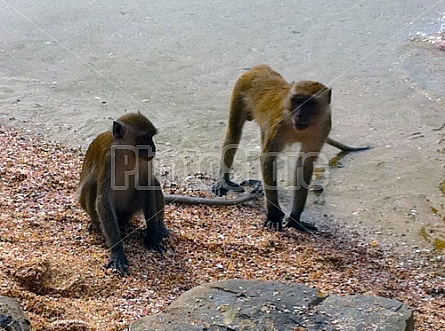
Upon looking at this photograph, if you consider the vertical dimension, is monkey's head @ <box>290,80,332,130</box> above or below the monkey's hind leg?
above

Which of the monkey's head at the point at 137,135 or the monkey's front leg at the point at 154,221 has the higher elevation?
the monkey's head at the point at 137,135

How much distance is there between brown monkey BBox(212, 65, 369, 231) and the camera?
6609 millimetres

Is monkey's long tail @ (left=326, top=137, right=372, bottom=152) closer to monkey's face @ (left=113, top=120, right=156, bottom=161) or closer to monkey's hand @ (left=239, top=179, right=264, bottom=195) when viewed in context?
monkey's hand @ (left=239, top=179, right=264, bottom=195)

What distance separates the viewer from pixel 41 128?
8.66 metres

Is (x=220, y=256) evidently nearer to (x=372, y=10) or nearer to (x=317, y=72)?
(x=317, y=72)

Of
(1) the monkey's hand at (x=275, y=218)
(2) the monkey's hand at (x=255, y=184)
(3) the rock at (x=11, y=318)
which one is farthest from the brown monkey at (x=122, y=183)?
(3) the rock at (x=11, y=318)

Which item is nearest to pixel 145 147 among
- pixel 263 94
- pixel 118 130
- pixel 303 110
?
pixel 118 130

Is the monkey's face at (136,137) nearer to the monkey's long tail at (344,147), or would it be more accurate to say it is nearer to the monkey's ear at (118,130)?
the monkey's ear at (118,130)

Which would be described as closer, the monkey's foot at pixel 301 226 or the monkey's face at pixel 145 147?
the monkey's face at pixel 145 147

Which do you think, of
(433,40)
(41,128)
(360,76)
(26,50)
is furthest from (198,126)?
(433,40)

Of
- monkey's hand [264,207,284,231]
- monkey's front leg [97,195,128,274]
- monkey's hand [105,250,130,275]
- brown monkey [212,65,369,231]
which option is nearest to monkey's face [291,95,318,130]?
brown monkey [212,65,369,231]

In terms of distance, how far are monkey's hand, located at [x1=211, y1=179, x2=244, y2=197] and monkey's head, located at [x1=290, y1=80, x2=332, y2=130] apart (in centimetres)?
134

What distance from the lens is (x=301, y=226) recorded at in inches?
274

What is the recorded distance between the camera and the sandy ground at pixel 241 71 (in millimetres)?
7703
